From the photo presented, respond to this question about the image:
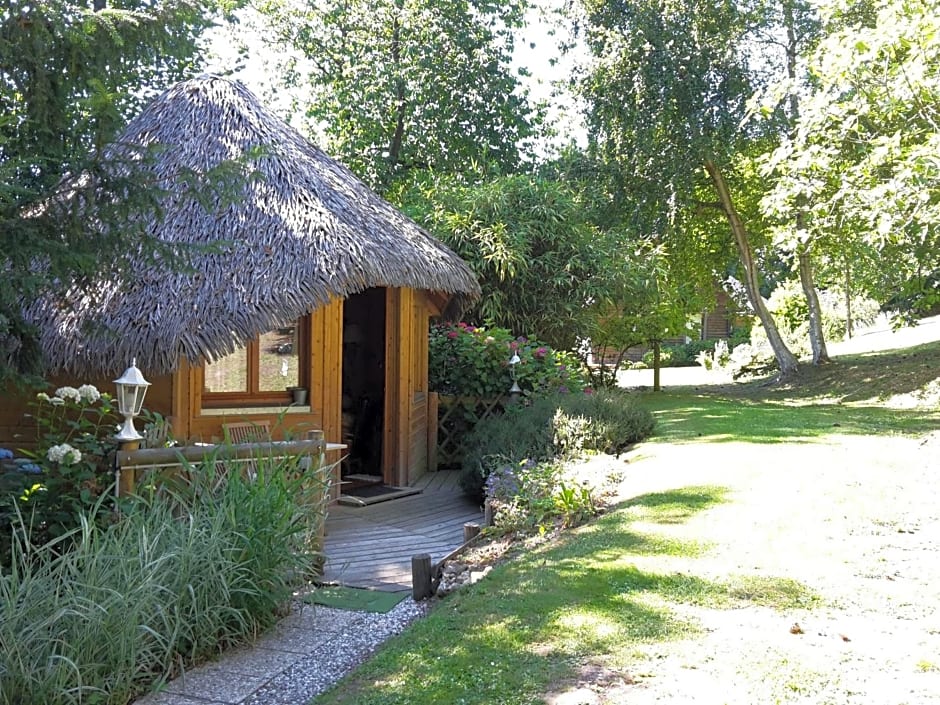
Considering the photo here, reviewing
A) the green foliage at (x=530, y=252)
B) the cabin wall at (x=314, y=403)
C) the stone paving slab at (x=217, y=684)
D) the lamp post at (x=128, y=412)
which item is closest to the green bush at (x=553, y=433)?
the cabin wall at (x=314, y=403)

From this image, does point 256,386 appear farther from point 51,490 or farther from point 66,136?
point 66,136

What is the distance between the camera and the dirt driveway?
328 centimetres

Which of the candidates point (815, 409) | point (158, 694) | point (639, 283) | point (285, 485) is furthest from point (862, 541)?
point (639, 283)

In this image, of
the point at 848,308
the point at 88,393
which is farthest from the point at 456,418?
the point at 848,308

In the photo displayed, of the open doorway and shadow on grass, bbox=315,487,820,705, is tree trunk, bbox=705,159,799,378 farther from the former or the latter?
shadow on grass, bbox=315,487,820,705

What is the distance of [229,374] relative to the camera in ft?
29.0

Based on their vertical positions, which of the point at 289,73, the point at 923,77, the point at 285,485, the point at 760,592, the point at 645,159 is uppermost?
the point at 289,73

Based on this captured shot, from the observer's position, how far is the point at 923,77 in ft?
31.5

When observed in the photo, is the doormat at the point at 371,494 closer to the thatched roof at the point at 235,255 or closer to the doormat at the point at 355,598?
the thatched roof at the point at 235,255

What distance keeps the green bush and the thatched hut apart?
3.68 ft

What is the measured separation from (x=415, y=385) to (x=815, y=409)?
7583 mm

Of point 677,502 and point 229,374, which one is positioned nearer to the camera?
point 677,502

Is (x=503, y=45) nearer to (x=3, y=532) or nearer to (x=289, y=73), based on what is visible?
(x=289, y=73)

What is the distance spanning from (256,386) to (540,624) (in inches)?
224
